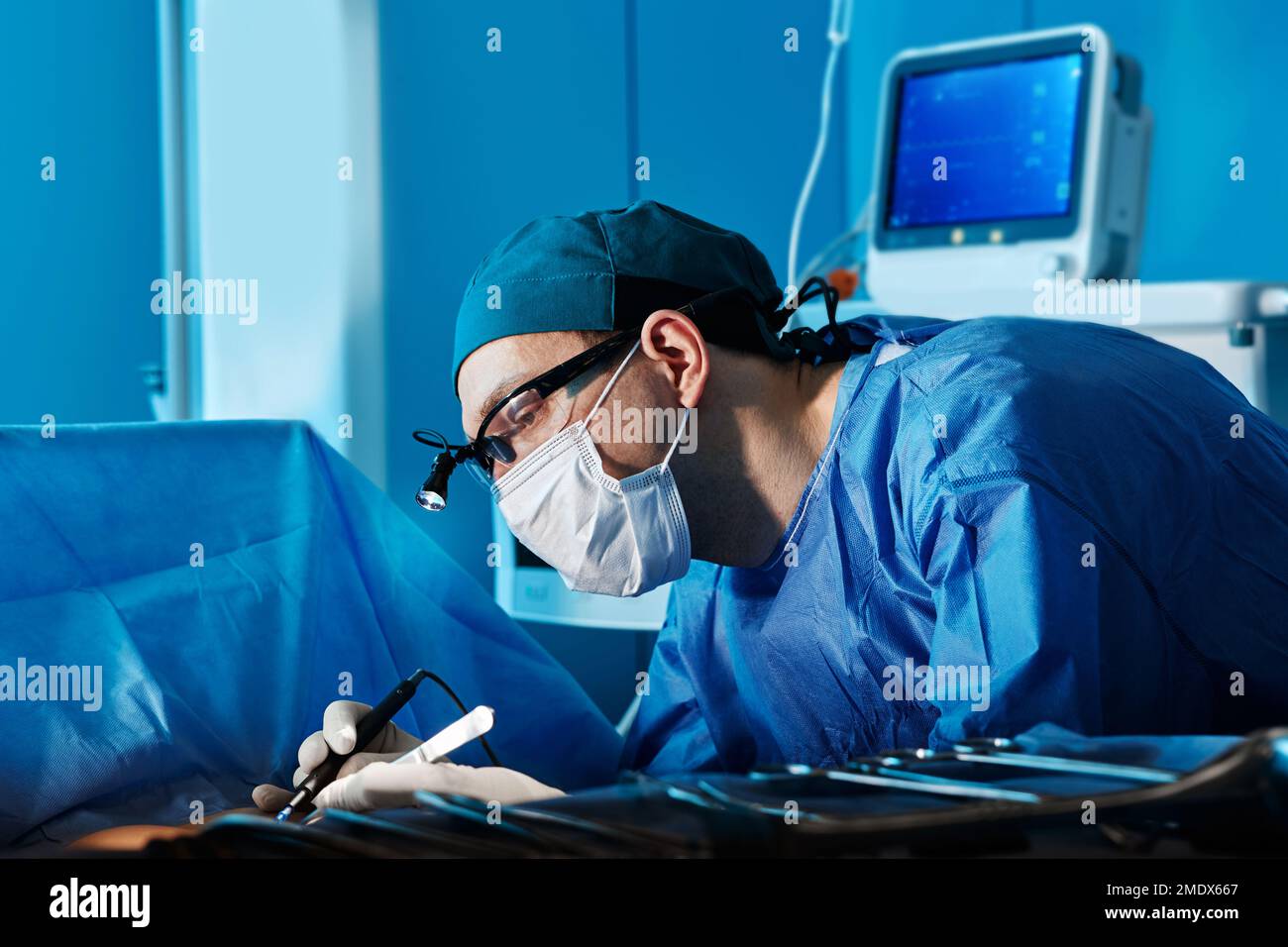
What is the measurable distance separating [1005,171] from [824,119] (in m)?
0.53

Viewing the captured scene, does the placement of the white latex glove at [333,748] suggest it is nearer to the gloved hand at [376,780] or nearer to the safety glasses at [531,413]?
the gloved hand at [376,780]

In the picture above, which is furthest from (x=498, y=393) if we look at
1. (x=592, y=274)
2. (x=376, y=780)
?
(x=376, y=780)

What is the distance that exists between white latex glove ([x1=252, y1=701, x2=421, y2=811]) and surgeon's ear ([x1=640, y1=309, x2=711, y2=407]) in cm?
40

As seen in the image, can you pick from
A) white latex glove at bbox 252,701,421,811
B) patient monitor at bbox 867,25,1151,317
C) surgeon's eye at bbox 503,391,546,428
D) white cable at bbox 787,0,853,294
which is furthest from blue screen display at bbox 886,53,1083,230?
white latex glove at bbox 252,701,421,811

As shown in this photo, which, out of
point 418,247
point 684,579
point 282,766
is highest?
point 418,247

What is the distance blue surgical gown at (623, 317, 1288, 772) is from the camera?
0.87 meters

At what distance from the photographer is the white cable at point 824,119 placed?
245 centimetres

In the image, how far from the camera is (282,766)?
110 centimetres
